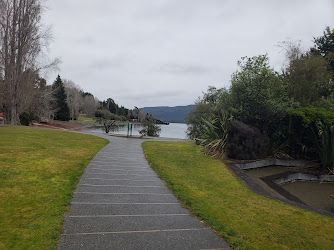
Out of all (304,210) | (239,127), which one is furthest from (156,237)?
(239,127)

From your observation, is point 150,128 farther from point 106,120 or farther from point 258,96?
point 258,96

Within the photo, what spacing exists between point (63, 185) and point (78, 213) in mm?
1577

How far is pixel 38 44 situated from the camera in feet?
76.8

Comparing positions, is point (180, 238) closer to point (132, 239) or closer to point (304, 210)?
point (132, 239)

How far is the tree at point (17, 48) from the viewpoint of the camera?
2178cm

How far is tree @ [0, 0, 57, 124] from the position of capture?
71.5ft

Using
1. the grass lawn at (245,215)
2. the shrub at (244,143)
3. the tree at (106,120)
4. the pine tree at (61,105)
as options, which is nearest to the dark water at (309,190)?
the shrub at (244,143)

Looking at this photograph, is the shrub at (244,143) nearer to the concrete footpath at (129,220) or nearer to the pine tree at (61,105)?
the concrete footpath at (129,220)

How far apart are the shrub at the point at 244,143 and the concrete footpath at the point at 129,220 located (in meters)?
5.15

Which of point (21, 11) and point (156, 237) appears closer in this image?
point (156, 237)

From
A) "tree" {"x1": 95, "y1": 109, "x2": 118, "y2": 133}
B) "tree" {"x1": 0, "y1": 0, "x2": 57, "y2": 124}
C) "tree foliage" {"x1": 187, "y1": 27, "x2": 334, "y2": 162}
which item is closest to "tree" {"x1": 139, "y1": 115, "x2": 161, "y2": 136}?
"tree" {"x1": 95, "y1": 109, "x2": 118, "y2": 133}

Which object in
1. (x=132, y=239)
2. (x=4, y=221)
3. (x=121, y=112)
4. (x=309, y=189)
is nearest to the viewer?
(x=132, y=239)

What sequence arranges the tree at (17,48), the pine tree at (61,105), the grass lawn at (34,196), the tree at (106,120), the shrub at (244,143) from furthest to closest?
the pine tree at (61,105)
the tree at (106,120)
the tree at (17,48)
the shrub at (244,143)
the grass lawn at (34,196)

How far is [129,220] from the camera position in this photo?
3.57 metres
